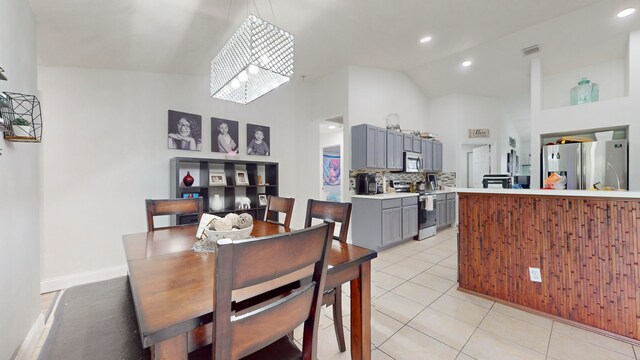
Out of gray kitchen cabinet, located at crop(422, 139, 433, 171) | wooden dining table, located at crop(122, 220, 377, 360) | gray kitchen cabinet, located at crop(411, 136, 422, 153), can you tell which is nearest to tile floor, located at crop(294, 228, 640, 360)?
wooden dining table, located at crop(122, 220, 377, 360)

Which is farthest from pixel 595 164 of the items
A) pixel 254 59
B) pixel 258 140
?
pixel 258 140

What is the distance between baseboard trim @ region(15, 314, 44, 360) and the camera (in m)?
1.66

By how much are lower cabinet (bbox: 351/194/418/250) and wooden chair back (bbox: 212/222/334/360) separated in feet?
9.76

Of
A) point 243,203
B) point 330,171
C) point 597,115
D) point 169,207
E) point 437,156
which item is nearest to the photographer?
point 169,207

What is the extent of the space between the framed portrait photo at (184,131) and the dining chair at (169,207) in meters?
1.62

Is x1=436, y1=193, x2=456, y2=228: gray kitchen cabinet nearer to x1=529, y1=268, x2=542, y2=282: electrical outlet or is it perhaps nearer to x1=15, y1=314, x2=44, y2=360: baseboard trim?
x1=529, y1=268, x2=542, y2=282: electrical outlet

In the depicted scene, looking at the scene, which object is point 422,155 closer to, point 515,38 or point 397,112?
point 397,112

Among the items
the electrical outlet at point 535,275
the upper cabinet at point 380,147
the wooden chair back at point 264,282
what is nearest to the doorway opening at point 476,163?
the upper cabinet at point 380,147

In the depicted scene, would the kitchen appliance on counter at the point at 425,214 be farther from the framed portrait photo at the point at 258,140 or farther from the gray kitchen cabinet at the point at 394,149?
the framed portrait photo at the point at 258,140

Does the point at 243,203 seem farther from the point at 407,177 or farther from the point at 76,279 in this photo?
the point at 407,177

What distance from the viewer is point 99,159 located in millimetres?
2893

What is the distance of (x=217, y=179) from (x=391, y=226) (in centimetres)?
275

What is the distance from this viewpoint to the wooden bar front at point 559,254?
5.87 ft

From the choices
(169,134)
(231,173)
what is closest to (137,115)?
(169,134)
